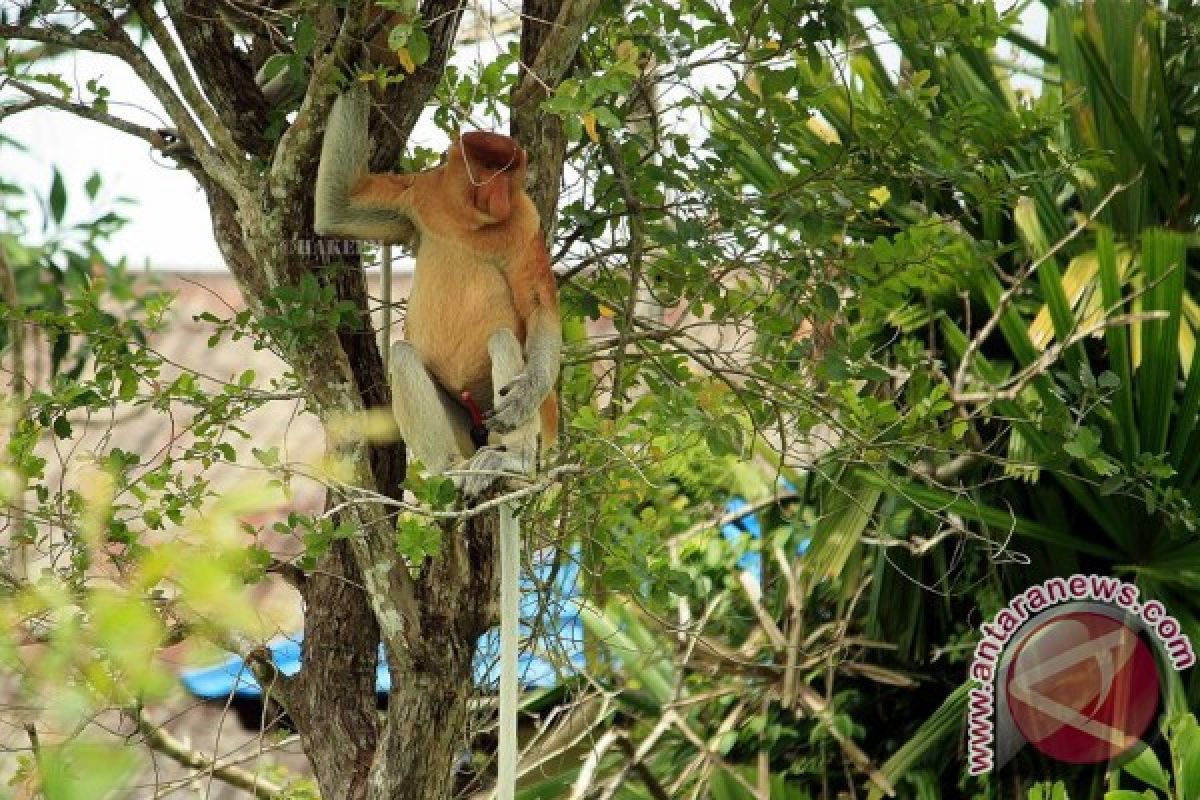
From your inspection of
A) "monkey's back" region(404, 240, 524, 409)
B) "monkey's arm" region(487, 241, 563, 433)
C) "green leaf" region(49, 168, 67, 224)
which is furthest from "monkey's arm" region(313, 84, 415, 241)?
"green leaf" region(49, 168, 67, 224)

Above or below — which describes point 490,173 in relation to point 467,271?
above

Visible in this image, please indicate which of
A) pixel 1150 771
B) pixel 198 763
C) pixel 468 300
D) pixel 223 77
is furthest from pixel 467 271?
pixel 1150 771

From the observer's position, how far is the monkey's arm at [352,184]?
7.51ft

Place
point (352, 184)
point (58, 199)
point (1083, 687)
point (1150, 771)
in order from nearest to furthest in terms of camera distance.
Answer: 1. point (58, 199)
2. point (352, 184)
3. point (1150, 771)
4. point (1083, 687)

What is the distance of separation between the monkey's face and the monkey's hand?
256 millimetres

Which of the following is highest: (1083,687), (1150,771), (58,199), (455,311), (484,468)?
(58,199)

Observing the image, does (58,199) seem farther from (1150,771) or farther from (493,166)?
(1150,771)

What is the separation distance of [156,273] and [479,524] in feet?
2.71

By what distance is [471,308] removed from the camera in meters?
2.60

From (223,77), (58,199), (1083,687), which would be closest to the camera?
(58,199)

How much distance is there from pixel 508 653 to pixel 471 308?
606 millimetres

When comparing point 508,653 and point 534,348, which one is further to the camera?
point 534,348

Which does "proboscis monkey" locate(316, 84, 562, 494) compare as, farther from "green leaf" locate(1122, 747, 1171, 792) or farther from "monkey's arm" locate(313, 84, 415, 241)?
"green leaf" locate(1122, 747, 1171, 792)

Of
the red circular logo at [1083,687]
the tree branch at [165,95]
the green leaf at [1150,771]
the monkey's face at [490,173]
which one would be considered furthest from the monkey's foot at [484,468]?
the red circular logo at [1083,687]
